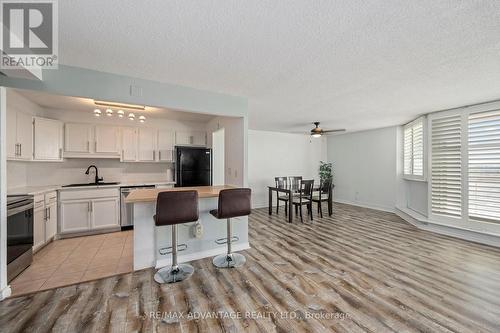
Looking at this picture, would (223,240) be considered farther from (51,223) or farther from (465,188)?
(465,188)

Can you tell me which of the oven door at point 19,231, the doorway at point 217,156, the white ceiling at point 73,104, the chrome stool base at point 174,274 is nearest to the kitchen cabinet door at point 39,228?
the oven door at point 19,231

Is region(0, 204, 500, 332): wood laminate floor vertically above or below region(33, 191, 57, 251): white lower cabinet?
below

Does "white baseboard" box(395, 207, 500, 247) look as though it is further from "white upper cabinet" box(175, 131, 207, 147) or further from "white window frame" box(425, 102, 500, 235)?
"white upper cabinet" box(175, 131, 207, 147)

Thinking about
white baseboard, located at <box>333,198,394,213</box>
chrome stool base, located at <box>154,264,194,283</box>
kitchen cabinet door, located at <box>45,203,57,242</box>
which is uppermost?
kitchen cabinet door, located at <box>45,203,57,242</box>

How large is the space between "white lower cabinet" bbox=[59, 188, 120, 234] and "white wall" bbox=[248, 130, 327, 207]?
3.60 metres

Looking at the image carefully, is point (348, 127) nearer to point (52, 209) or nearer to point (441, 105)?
point (441, 105)

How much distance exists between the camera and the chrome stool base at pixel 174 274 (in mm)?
2422

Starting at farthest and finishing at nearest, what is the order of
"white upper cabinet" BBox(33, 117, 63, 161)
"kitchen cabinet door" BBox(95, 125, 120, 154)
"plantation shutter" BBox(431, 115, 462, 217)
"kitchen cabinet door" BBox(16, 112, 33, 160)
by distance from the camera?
1. "kitchen cabinet door" BBox(95, 125, 120, 154)
2. "plantation shutter" BBox(431, 115, 462, 217)
3. "white upper cabinet" BBox(33, 117, 63, 161)
4. "kitchen cabinet door" BBox(16, 112, 33, 160)

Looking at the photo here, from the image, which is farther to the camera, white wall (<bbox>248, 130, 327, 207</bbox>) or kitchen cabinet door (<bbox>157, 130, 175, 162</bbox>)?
white wall (<bbox>248, 130, 327, 207</bbox>)

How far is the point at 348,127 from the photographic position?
605 cm

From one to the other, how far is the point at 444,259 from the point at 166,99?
4.53 meters

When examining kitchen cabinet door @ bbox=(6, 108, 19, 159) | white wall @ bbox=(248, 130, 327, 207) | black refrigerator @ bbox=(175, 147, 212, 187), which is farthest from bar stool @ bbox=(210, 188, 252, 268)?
white wall @ bbox=(248, 130, 327, 207)

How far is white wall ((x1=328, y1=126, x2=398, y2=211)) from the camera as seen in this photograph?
5.86 metres

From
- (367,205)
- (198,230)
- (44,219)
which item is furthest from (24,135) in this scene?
(367,205)
